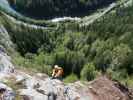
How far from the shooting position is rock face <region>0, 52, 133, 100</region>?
3206 inches

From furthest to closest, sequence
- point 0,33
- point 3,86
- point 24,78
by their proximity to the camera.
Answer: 1. point 0,33
2. point 24,78
3. point 3,86

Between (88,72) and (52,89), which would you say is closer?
(52,89)

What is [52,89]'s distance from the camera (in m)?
85.8

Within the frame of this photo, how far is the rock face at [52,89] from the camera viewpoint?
81438 millimetres

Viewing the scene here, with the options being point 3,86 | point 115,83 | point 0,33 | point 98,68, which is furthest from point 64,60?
point 3,86

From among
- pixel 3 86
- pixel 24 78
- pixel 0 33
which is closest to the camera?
pixel 3 86

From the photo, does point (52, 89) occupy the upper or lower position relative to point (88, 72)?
lower

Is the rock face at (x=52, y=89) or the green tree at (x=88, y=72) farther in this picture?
the green tree at (x=88, y=72)

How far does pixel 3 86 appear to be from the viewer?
265 feet

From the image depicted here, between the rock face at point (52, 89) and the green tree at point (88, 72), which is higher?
the green tree at point (88, 72)

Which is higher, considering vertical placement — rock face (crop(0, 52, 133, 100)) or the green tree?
the green tree

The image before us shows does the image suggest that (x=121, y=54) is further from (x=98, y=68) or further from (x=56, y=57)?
(x=56, y=57)

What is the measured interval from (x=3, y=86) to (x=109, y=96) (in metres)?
22.3

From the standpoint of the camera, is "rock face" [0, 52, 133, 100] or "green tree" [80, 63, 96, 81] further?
"green tree" [80, 63, 96, 81]
